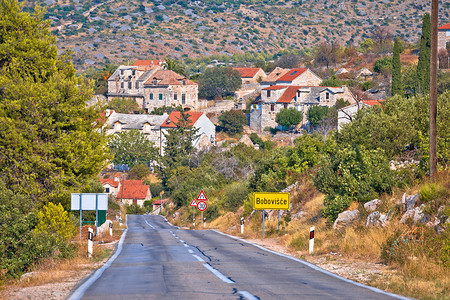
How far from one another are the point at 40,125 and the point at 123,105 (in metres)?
96.9

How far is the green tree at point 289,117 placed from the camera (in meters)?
100

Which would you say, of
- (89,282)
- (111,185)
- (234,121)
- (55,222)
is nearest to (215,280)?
(89,282)

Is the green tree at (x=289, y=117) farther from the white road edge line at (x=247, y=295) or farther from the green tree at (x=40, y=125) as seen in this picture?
the white road edge line at (x=247, y=295)

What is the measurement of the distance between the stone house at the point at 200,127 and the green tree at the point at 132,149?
400 cm

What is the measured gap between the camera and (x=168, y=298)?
34.7 feet

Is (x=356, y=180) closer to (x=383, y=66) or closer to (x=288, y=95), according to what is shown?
(x=288, y=95)

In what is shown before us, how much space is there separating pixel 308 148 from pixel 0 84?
19269mm

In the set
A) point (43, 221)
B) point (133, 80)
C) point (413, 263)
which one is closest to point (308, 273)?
point (413, 263)

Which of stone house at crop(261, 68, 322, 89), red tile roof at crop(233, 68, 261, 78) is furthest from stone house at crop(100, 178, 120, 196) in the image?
red tile roof at crop(233, 68, 261, 78)

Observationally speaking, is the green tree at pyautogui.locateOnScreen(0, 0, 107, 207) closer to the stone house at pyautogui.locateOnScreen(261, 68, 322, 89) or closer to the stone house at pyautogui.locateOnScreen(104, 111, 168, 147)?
the stone house at pyautogui.locateOnScreen(104, 111, 168, 147)

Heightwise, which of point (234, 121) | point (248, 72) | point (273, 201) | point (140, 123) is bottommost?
point (273, 201)

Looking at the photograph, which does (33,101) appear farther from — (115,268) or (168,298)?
(168,298)

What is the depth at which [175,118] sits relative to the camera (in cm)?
10931

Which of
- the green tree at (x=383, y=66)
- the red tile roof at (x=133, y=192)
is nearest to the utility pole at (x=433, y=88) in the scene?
the red tile roof at (x=133, y=192)
